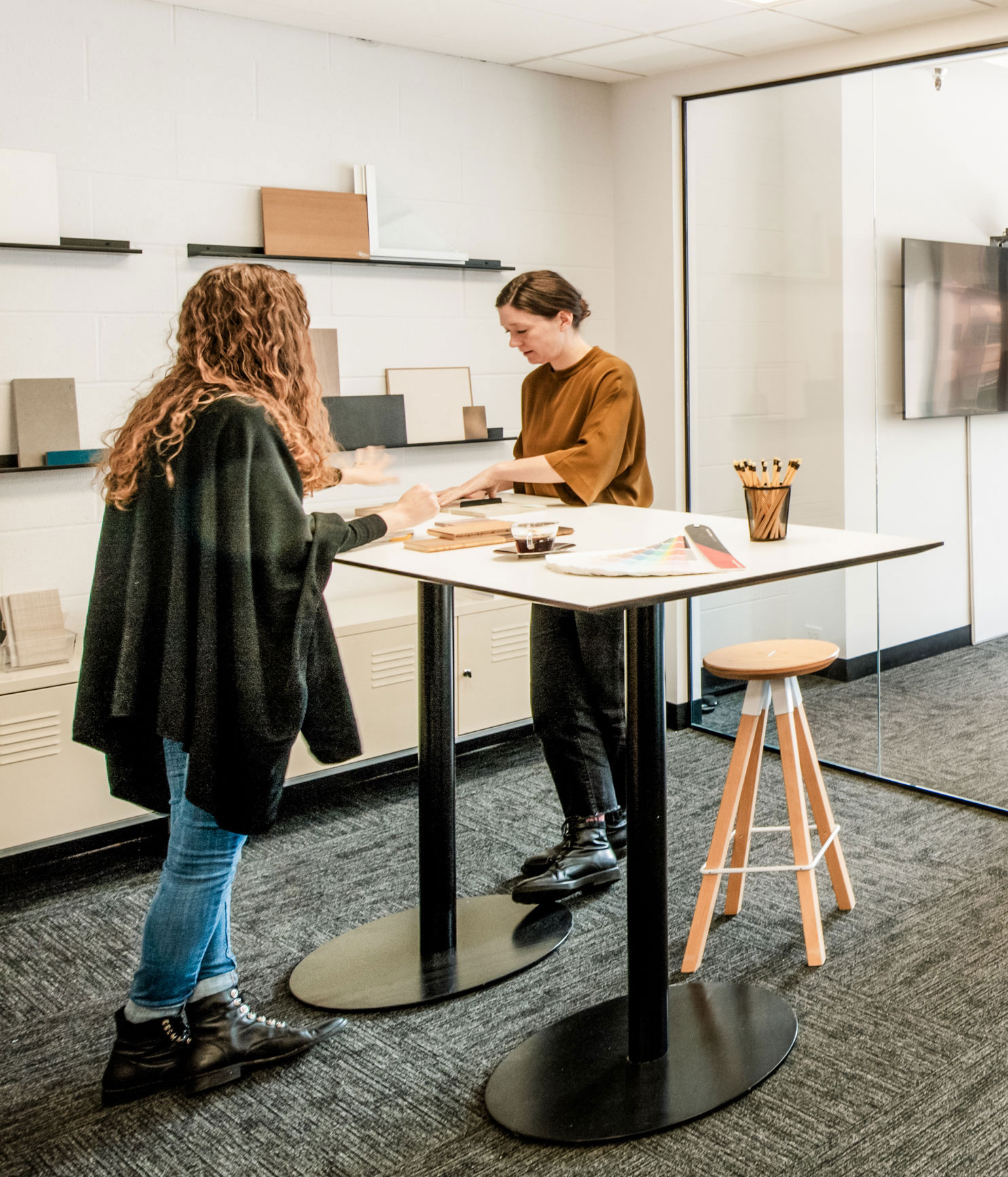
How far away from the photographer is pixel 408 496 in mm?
2203

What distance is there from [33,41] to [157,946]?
2407 mm

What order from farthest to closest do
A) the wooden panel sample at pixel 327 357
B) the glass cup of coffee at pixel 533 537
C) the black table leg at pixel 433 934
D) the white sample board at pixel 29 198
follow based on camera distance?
the wooden panel sample at pixel 327 357
the white sample board at pixel 29 198
the black table leg at pixel 433 934
the glass cup of coffee at pixel 533 537

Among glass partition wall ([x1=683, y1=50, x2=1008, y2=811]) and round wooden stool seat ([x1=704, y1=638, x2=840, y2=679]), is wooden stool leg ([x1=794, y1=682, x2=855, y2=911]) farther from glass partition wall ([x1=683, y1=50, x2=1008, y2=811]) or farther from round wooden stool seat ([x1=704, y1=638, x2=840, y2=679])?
glass partition wall ([x1=683, y1=50, x2=1008, y2=811])

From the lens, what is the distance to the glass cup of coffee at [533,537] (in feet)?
6.88

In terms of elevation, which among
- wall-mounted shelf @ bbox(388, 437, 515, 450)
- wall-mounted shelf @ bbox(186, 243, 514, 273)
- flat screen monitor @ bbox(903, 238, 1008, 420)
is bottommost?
wall-mounted shelf @ bbox(388, 437, 515, 450)

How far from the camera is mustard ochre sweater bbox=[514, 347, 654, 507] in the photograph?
280 centimetres

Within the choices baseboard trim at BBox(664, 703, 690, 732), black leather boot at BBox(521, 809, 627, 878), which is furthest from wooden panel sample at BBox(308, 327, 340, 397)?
baseboard trim at BBox(664, 703, 690, 732)

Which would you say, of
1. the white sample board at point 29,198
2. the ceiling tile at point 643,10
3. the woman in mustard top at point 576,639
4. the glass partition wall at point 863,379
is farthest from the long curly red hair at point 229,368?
the glass partition wall at point 863,379

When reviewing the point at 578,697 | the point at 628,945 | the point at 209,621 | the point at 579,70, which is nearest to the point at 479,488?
the point at 578,697

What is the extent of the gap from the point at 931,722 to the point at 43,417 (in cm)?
278

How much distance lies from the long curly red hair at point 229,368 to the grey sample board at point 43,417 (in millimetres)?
1322

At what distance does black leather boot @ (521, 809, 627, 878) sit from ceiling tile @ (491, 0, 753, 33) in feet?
7.32

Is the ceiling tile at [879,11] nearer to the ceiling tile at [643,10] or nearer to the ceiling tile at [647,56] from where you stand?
the ceiling tile at [643,10]

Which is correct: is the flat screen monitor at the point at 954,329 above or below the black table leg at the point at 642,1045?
above
